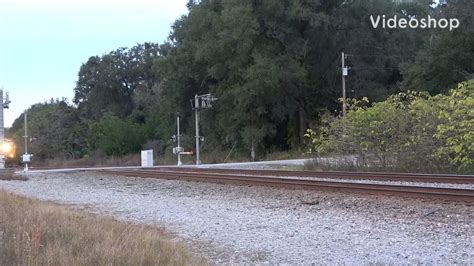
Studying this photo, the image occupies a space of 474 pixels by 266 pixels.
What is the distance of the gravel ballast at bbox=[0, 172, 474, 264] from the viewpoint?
8055 millimetres

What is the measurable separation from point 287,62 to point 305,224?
39.2 metres

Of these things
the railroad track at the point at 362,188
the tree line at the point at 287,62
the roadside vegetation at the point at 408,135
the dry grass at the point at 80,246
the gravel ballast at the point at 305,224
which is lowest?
the gravel ballast at the point at 305,224

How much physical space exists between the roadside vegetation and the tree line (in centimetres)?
1810

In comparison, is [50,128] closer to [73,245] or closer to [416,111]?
[416,111]

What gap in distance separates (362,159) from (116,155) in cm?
5217

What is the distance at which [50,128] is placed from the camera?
94375 mm

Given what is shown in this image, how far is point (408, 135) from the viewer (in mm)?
24297

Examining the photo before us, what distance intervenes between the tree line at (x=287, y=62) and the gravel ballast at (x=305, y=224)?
101ft

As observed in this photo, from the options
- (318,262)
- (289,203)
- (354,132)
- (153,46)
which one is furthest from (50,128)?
Result: (318,262)

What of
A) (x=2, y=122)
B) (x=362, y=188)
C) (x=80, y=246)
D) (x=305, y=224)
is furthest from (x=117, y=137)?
(x=80, y=246)

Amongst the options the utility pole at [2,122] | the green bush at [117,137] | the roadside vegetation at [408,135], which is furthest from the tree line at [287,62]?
the roadside vegetation at [408,135]

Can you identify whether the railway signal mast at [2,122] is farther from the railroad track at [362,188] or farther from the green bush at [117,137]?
the railroad track at [362,188]

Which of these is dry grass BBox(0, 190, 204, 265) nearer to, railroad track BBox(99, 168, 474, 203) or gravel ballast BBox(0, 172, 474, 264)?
gravel ballast BBox(0, 172, 474, 264)

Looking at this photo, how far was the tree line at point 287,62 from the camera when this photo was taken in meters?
46.0
